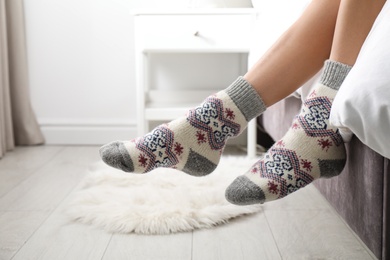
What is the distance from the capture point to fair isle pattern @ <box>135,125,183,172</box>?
3.25 feet

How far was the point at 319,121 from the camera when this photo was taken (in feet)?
2.94

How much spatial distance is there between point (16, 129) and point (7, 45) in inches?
13.7

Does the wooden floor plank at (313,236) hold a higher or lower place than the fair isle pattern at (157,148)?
lower

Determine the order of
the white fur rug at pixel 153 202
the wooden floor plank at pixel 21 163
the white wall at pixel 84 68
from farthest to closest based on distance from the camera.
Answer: the white wall at pixel 84 68
the wooden floor plank at pixel 21 163
the white fur rug at pixel 153 202

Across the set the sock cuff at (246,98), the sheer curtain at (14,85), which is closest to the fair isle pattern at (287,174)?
the sock cuff at (246,98)

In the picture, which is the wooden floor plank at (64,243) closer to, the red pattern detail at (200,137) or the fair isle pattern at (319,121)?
the red pattern detail at (200,137)

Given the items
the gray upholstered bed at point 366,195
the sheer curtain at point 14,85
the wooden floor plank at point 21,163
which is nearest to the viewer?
the gray upholstered bed at point 366,195

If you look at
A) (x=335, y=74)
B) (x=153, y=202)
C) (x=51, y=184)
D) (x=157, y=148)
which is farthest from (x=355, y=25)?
(x=51, y=184)

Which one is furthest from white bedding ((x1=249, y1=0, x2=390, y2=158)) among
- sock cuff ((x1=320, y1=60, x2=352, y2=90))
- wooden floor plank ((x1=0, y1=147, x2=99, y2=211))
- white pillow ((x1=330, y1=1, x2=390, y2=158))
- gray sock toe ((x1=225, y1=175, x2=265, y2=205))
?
wooden floor plank ((x1=0, y1=147, x2=99, y2=211))

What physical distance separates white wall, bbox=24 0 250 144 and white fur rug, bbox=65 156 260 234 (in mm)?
700

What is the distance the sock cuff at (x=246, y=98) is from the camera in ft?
3.28

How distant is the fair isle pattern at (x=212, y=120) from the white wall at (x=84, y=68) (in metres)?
1.33

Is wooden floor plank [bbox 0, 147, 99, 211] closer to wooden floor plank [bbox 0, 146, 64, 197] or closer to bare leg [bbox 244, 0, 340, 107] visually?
wooden floor plank [bbox 0, 146, 64, 197]

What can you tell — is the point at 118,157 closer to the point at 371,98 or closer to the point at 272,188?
the point at 272,188
